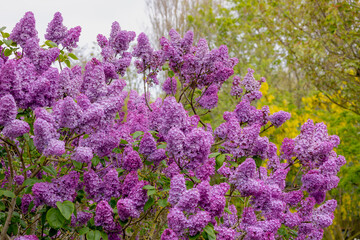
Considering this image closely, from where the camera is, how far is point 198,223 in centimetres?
198

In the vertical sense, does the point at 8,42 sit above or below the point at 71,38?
below

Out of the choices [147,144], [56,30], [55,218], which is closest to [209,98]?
[147,144]

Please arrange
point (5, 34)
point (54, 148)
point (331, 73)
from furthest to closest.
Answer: point (331, 73), point (5, 34), point (54, 148)

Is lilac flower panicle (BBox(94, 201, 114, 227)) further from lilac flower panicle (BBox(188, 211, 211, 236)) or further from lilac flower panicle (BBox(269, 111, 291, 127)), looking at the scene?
lilac flower panicle (BBox(269, 111, 291, 127))

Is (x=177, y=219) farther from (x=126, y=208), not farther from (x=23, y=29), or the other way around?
(x=23, y=29)

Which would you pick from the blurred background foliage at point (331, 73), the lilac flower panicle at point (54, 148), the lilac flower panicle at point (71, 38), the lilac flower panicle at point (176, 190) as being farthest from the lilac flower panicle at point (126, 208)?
the blurred background foliage at point (331, 73)

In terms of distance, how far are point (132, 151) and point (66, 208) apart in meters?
0.61

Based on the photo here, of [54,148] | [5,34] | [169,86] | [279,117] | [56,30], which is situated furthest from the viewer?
[169,86]

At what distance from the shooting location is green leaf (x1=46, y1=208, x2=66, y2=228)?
79.4 inches

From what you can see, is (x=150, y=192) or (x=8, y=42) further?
(x=8, y=42)

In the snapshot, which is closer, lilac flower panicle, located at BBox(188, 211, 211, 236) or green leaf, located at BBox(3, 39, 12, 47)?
lilac flower panicle, located at BBox(188, 211, 211, 236)

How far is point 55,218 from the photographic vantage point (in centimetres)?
205

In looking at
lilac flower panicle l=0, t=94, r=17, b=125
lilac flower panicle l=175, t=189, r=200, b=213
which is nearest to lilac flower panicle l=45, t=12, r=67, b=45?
lilac flower panicle l=0, t=94, r=17, b=125

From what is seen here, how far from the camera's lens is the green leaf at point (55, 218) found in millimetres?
2018
